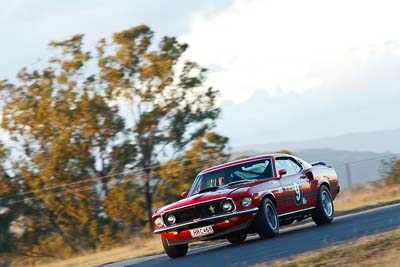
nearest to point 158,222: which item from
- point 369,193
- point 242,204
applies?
point 242,204

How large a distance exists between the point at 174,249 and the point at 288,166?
278 cm

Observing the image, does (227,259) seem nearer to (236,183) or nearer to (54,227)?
(236,183)

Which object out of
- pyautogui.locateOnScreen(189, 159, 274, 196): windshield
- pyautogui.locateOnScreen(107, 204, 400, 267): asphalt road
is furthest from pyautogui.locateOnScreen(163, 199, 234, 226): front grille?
pyautogui.locateOnScreen(189, 159, 274, 196): windshield

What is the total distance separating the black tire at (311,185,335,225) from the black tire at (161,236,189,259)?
9.14ft

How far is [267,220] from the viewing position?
13867 millimetres

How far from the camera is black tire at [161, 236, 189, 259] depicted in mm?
13977

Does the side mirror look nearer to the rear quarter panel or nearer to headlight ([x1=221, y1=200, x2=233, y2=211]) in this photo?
the rear quarter panel

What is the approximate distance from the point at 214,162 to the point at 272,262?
83.2ft

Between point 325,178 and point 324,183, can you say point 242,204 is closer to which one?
point 324,183

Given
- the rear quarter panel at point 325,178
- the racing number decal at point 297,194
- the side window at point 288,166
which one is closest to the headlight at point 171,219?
the side window at point 288,166

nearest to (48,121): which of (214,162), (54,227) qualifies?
(54,227)

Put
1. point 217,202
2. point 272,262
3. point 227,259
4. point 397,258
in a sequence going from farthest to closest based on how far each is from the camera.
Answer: point 217,202 < point 227,259 < point 272,262 < point 397,258

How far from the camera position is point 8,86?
3841 centimetres

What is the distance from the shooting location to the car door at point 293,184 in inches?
583
